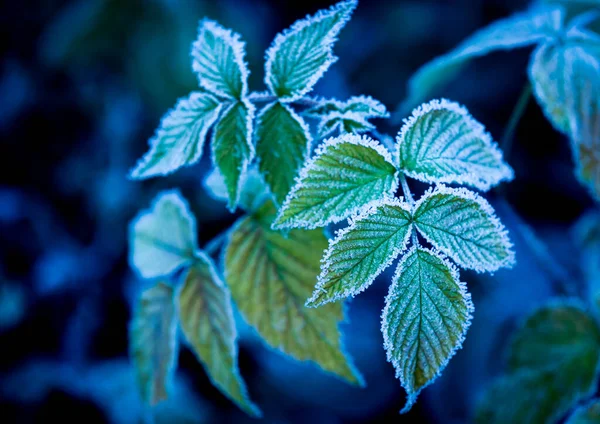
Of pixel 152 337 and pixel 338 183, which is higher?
pixel 338 183

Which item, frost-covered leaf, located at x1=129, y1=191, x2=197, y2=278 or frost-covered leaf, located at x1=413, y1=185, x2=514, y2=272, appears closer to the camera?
frost-covered leaf, located at x1=413, y1=185, x2=514, y2=272

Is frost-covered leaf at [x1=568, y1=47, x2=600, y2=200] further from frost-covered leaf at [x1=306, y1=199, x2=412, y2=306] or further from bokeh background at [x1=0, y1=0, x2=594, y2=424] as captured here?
bokeh background at [x1=0, y1=0, x2=594, y2=424]

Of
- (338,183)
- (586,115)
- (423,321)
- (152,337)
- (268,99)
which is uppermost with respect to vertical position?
(586,115)

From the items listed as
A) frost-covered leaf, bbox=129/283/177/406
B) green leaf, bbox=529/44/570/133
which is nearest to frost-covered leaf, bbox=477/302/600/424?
green leaf, bbox=529/44/570/133

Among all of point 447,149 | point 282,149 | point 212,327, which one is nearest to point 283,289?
point 212,327

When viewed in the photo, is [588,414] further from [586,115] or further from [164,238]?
[164,238]

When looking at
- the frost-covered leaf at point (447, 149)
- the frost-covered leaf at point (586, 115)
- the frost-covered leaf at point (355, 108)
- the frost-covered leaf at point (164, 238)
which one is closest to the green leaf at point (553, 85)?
the frost-covered leaf at point (586, 115)

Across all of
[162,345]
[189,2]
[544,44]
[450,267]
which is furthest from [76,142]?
[450,267]
